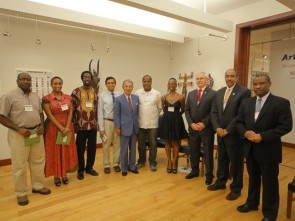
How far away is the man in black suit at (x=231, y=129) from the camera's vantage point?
2672 millimetres

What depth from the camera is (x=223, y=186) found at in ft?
9.80

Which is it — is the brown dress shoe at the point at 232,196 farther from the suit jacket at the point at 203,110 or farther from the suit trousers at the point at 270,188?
the suit jacket at the point at 203,110

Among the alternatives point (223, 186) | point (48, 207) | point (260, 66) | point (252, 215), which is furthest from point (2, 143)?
point (260, 66)

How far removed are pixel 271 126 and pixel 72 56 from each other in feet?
12.7

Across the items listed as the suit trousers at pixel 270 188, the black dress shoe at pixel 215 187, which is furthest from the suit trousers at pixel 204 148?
the suit trousers at pixel 270 188

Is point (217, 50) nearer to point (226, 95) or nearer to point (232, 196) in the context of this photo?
point (226, 95)

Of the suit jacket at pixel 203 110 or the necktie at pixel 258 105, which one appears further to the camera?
the suit jacket at pixel 203 110

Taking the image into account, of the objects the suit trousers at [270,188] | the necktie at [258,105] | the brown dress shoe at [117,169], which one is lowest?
the brown dress shoe at [117,169]

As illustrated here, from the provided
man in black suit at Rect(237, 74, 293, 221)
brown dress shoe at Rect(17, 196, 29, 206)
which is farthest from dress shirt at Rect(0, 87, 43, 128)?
man in black suit at Rect(237, 74, 293, 221)

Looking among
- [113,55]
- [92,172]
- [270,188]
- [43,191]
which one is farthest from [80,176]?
[113,55]

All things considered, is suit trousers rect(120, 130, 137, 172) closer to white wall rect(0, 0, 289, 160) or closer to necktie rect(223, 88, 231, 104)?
necktie rect(223, 88, 231, 104)

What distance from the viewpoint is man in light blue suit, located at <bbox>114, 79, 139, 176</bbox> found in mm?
3361

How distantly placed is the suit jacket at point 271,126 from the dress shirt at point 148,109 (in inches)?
63.0

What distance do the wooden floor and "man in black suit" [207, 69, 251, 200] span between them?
0.30 m
